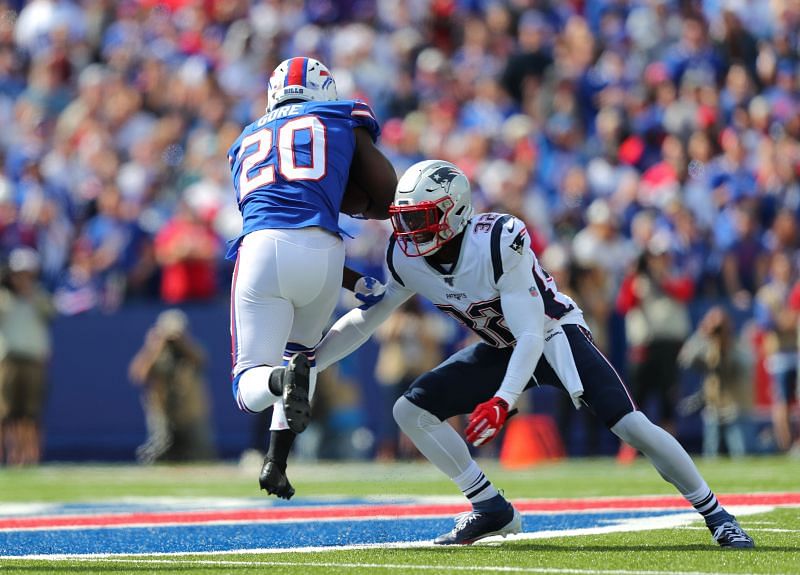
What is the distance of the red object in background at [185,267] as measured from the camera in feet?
41.7

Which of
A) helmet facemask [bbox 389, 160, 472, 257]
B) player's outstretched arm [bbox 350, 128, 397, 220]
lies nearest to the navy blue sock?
helmet facemask [bbox 389, 160, 472, 257]

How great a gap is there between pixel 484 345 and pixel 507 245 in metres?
0.56

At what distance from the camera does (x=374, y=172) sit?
6.03 meters

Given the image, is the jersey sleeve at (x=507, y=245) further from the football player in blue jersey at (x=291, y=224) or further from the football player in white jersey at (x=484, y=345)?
the football player in blue jersey at (x=291, y=224)

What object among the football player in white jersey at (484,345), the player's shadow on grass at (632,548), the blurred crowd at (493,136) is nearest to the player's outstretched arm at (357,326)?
the football player in white jersey at (484,345)

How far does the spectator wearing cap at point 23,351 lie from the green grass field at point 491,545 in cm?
92

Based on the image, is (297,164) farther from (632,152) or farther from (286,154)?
(632,152)

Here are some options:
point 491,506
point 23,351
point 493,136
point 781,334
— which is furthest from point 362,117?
point 493,136

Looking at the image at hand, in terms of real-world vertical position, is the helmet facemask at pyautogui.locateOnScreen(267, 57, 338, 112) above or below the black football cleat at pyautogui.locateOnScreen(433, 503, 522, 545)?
above

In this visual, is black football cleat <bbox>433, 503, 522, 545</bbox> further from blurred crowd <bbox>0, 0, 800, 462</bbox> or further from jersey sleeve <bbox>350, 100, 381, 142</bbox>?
blurred crowd <bbox>0, 0, 800, 462</bbox>

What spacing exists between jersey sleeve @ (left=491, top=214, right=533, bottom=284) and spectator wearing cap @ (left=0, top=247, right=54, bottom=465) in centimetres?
796

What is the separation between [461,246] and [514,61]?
405 inches

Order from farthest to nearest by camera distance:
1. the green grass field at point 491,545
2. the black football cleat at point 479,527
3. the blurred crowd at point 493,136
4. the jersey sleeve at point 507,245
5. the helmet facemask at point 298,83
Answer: the blurred crowd at point 493,136, the helmet facemask at point 298,83, the black football cleat at point 479,527, the jersey sleeve at point 507,245, the green grass field at point 491,545

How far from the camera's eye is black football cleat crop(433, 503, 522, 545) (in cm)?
582
